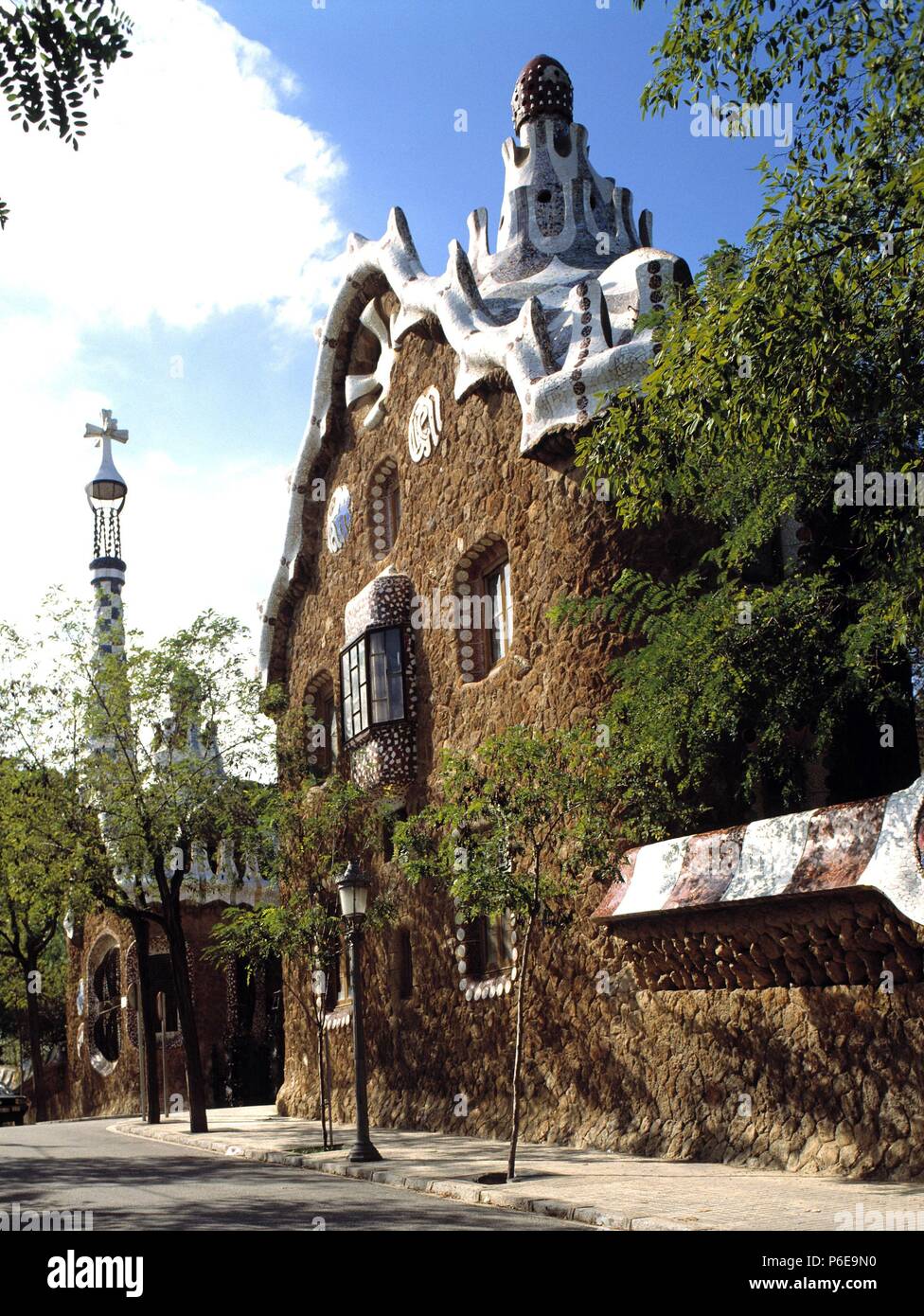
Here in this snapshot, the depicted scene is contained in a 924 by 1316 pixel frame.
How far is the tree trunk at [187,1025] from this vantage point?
19875mm

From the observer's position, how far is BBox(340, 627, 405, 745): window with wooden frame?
18531mm

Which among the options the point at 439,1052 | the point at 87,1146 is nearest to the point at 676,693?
the point at 439,1052

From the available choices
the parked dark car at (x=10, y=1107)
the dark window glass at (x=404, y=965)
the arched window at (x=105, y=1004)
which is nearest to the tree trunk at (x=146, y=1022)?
the parked dark car at (x=10, y=1107)

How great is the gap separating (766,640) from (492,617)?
5.15 m

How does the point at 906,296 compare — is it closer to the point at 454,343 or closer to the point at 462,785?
the point at 462,785

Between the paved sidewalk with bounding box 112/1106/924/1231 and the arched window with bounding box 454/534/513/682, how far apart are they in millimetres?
5676

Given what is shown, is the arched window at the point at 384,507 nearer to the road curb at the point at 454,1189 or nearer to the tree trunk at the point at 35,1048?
the road curb at the point at 454,1189

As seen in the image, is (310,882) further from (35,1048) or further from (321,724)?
(35,1048)

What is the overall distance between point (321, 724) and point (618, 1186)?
12.4m

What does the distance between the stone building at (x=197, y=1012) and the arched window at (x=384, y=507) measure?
397 inches

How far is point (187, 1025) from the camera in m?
20.2

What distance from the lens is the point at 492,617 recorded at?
17.4 metres

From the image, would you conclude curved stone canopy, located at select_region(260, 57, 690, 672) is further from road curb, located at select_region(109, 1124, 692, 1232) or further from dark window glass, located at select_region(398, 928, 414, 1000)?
road curb, located at select_region(109, 1124, 692, 1232)

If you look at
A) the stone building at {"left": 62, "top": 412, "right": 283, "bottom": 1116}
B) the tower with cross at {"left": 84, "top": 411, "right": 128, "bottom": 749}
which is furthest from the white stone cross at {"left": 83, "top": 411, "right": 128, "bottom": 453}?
the stone building at {"left": 62, "top": 412, "right": 283, "bottom": 1116}
